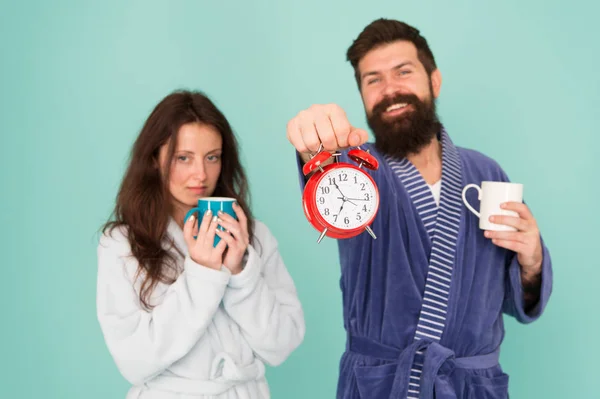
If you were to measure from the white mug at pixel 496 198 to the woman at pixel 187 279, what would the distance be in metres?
0.66

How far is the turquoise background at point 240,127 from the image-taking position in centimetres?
299

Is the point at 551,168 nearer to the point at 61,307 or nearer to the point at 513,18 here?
the point at 513,18

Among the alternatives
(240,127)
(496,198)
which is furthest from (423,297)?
(240,127)

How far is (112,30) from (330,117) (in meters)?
1.78

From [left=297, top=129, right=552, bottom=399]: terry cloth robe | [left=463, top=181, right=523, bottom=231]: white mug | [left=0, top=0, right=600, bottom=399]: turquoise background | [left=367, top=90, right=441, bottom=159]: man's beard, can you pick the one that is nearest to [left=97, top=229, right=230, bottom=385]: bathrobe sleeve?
[left=297, top=129, right=552, bottom=399]: terry cloth robe

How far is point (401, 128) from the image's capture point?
82.5 inches

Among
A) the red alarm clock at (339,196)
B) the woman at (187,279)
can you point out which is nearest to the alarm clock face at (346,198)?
the red alarm clock at (339,196)

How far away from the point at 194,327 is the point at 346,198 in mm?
646

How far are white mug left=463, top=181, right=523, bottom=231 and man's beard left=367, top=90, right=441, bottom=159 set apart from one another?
0.30 meters

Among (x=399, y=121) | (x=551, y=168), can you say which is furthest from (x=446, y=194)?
(x=551, y=168)

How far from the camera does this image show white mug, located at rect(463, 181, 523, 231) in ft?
6.13

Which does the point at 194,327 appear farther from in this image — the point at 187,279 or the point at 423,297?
the point at 423,297

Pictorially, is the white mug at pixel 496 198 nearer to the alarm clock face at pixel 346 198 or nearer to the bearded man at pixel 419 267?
the bearded man at pixel 419 267

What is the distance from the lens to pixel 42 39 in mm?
3014
